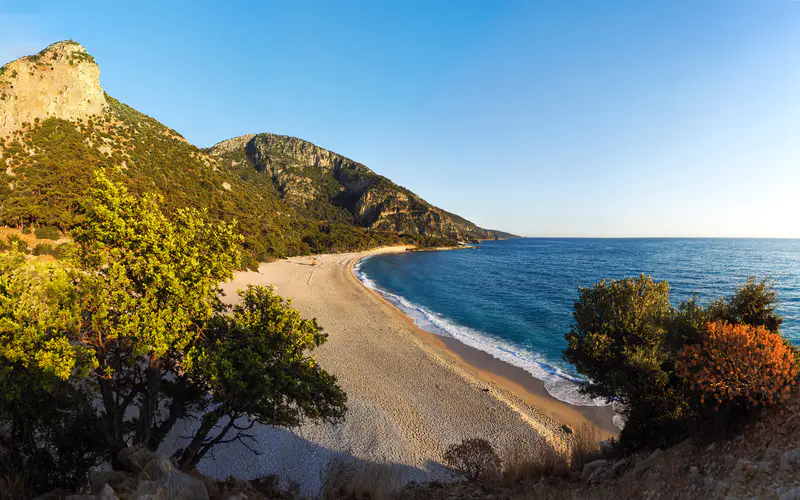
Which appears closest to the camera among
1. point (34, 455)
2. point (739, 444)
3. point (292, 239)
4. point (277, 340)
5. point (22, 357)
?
point (22, 357)

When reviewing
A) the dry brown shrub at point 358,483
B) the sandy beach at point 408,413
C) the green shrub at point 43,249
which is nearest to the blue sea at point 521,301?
the sandy beach at point 408,413

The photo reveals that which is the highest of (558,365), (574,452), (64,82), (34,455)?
(64,82)

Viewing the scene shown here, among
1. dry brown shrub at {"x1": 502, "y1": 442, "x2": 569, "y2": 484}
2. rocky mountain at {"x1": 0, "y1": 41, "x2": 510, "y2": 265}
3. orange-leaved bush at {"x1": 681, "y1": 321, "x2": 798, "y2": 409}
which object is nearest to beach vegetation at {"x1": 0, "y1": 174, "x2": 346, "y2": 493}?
dry brown shrub at {"x1": 502, "y1": 442, "x2": 569, "y2": 484}

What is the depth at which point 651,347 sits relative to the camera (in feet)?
41.0

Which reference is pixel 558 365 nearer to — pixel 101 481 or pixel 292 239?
pixel 101 481

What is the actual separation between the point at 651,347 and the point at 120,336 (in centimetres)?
1888

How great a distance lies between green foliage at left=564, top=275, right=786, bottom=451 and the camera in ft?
32.1

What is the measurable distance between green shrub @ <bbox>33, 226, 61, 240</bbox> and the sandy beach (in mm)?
34063

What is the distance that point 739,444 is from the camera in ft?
24.2

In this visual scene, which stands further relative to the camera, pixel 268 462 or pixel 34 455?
pixel 268 462

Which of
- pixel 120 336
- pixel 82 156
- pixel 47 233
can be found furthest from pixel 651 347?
pixel 82 156

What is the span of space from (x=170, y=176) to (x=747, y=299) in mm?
89745

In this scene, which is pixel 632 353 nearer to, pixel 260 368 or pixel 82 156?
pixel 260 368

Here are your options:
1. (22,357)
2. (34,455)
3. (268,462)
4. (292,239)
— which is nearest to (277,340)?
(22,357)
